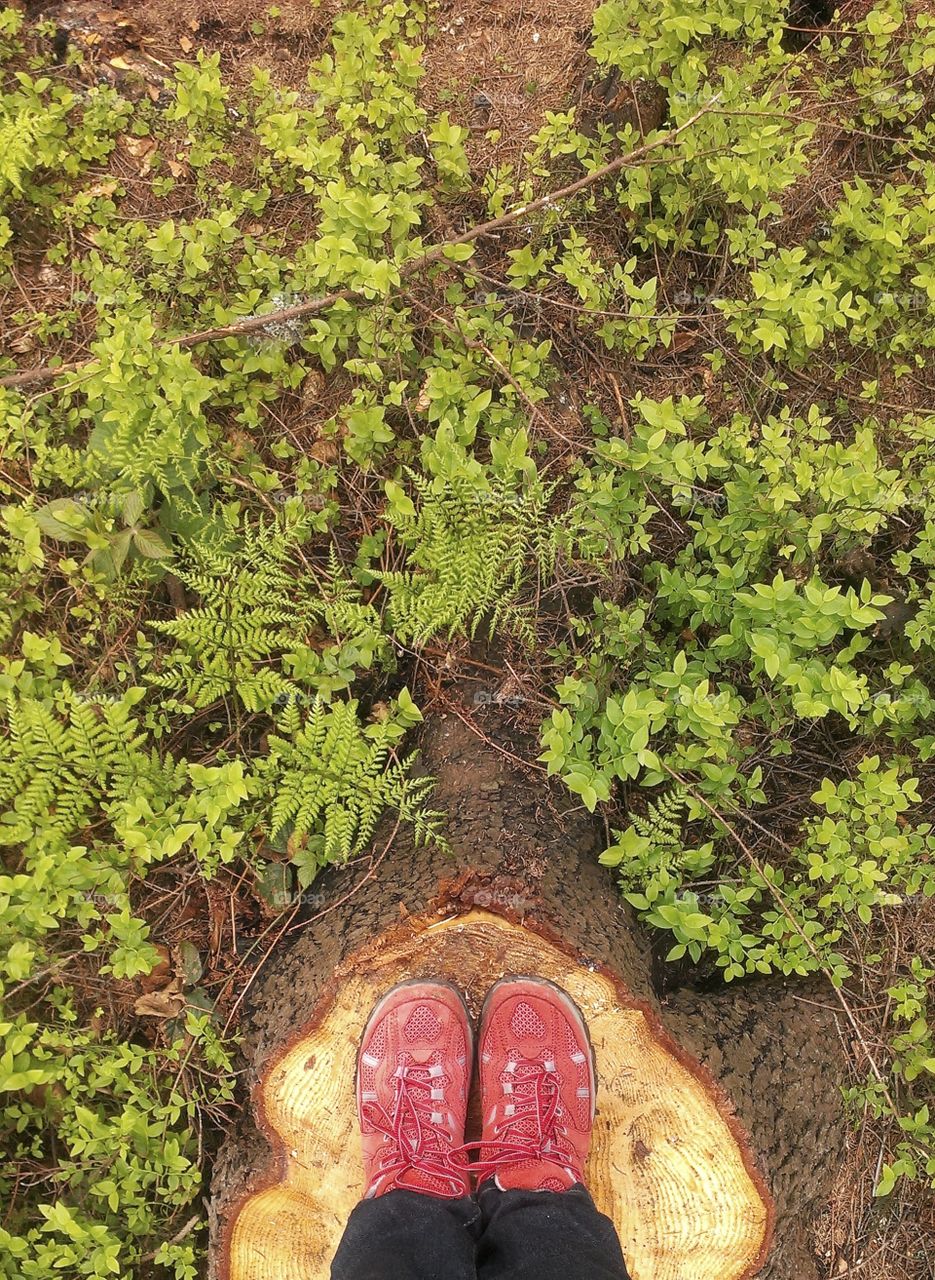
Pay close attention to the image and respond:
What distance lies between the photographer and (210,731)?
3318 millimetres

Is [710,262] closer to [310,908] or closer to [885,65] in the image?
[885,65]

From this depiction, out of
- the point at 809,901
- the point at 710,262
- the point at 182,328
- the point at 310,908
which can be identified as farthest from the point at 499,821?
the point at 710,262

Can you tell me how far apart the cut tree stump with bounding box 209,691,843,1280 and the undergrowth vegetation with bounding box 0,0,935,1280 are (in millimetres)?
225

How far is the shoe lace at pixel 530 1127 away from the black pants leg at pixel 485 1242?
4.4 inches

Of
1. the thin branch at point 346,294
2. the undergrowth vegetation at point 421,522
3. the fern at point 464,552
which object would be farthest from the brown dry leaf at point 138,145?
the fern at point 464,552

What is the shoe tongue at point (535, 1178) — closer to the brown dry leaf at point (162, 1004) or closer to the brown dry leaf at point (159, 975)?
the brown dry leaf at point (162, 1004)

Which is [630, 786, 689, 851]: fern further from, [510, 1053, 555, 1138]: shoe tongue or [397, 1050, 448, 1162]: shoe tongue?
[397, 1050, 448, 1162]: shoe tongue

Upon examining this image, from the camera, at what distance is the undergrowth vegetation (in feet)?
9.46

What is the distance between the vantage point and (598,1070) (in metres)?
2.75

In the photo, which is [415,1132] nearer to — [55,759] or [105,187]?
[55,759]

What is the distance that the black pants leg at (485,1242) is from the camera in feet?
7.77

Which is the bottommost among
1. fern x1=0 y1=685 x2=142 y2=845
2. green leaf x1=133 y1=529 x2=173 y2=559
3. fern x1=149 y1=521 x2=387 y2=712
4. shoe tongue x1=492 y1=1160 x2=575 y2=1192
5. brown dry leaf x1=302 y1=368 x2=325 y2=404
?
shoe tongue x1=492 y1=1160 x2=575 y2=1192

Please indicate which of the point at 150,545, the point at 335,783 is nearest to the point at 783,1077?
the point at 335,783

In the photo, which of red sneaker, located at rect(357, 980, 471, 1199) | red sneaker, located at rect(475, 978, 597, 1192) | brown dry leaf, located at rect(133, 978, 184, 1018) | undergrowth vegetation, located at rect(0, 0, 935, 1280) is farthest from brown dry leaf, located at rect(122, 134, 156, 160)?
red sneaker, located at rect(475, 978, 597, 1192)
